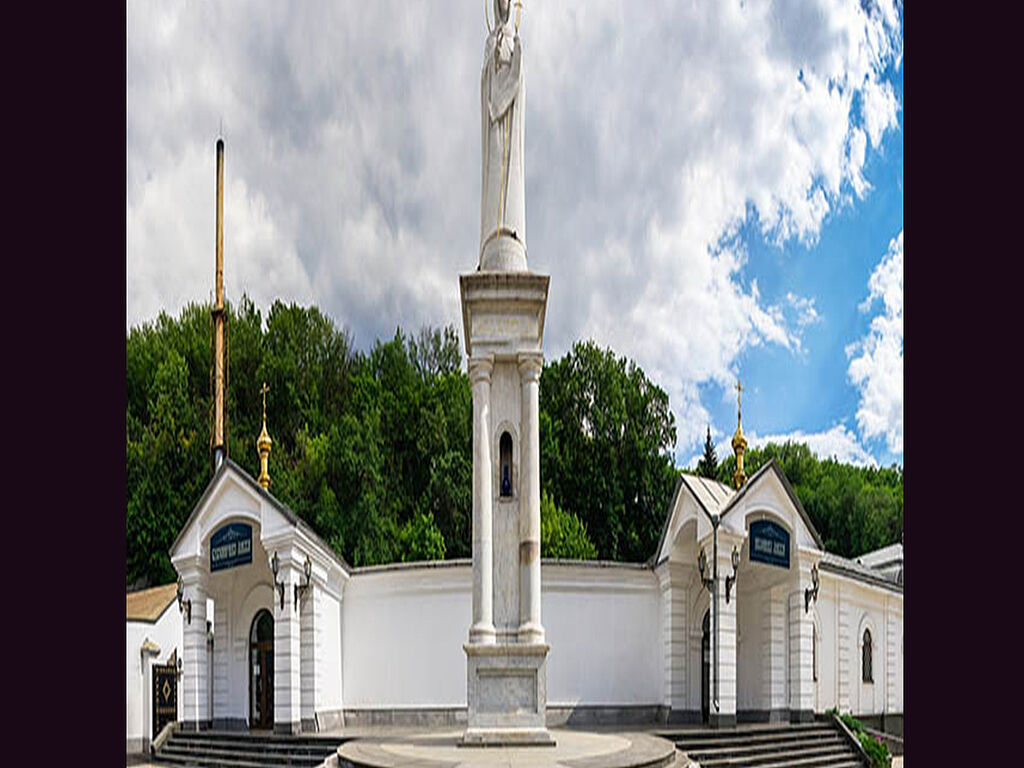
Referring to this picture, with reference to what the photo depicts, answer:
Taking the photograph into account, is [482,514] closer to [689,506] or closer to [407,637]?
[689,506]

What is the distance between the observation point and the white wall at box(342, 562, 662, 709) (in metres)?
24.0

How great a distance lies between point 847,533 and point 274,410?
27.6 metres

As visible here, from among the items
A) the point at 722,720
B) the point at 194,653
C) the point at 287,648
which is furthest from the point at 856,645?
the point at 194,653

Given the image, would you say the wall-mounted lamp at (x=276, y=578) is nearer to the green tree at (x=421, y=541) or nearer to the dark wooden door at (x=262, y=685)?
the dark wooden door at (x=262, y=685)

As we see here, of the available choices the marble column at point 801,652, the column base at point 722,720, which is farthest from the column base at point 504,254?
the marble column at point 801,652

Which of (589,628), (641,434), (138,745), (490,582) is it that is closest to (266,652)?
(138,745)

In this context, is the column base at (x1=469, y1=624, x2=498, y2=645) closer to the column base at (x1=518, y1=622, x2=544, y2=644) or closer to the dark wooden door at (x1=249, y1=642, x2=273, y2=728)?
the column base at (x1=518, y1=622, x2=544, y2=644)

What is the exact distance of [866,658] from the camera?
29.2 meters

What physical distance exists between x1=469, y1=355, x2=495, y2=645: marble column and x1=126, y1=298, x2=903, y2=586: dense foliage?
82.3ft

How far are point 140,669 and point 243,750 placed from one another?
4.83 metres

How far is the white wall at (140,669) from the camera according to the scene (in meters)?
24.6

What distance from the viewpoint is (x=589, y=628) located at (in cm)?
2431

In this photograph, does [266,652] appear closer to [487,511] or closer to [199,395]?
[487,511]

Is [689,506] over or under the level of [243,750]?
over
